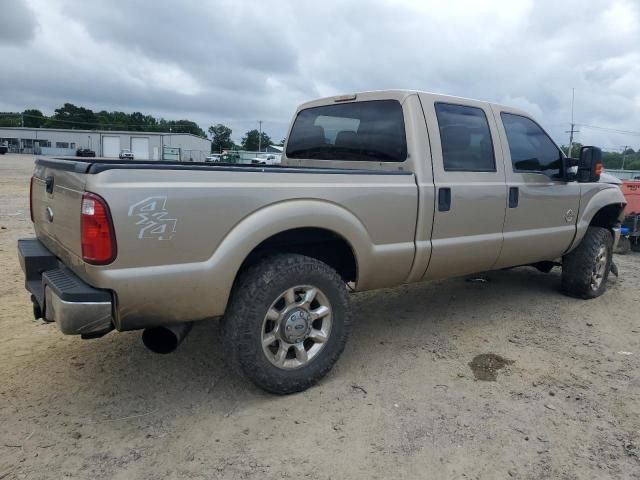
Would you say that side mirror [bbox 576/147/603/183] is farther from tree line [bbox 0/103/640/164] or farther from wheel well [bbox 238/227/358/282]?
tree line [bbox 0/103/640/164]

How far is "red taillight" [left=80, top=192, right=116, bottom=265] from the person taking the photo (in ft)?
7.93

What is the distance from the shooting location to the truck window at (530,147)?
4.51 metres

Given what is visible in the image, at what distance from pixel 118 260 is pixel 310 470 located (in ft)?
4.51

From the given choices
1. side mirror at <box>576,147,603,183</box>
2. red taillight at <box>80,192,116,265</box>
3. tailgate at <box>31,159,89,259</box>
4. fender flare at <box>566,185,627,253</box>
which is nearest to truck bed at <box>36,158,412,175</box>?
tailgate at <box>31,159,89,259</box>

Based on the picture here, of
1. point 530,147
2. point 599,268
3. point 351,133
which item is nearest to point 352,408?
point 351,133

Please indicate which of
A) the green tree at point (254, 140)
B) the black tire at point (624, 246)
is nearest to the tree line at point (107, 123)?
the green tree at point (254, 140)

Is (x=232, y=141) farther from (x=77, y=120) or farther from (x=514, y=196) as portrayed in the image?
(x=514, y=196)

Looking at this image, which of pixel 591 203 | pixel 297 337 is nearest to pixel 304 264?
pixel 297 337

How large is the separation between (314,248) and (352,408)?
3.63 feet

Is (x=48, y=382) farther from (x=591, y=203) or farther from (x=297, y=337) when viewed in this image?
(x=591, y=203)

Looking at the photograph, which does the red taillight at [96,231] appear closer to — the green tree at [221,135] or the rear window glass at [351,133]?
the rear window glass at [351,133]

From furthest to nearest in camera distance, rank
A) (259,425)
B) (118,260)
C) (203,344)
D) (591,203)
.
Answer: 1. (591,203)
2. (203,344)
3. (259,425)
4. (118,260)

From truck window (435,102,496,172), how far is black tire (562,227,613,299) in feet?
5.97

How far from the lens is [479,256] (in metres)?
4.19
